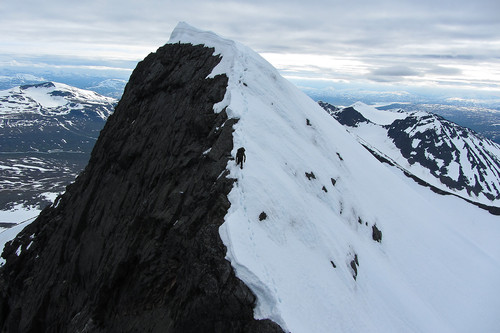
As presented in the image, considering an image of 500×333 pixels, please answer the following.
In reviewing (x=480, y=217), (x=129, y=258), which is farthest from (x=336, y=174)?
(x=480, y=217)

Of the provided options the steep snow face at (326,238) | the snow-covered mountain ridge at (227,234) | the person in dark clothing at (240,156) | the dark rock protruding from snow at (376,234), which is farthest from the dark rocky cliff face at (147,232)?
the dark rock protruding from snow at (376,234)

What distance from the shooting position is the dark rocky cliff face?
48.4ft

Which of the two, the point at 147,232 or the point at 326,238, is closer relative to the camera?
the point at 147,232

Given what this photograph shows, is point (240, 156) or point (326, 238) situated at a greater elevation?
point (240, 156)

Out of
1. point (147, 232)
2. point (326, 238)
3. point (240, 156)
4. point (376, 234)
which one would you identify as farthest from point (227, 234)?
point (376, 234)

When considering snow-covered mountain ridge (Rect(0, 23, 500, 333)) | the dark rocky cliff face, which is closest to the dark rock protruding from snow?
snow-covered mountain ridge (Rect(0, 23, 500, 333))

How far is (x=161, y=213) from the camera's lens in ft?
67.9

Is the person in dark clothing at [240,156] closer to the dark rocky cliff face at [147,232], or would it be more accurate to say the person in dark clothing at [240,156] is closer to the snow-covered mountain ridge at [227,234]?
the snow-covered mountain ridge at [227,234]

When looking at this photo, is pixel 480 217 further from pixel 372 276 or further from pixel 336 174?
pixel 372 276

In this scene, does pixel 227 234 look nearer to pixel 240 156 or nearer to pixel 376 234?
pixel 240 156

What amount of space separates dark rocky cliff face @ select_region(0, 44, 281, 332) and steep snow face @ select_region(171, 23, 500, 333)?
1543mm

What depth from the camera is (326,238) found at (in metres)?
21.5

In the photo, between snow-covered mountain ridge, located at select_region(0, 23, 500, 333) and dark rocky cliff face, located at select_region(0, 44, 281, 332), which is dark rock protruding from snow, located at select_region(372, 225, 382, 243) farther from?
dark rocky cliff face, located at select_region(0, 44, 281, 332)

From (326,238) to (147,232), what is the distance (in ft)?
40.9
